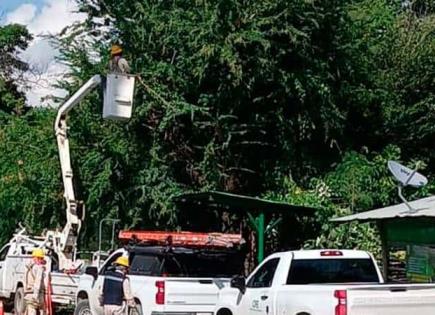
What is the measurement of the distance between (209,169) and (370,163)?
4.19 metres

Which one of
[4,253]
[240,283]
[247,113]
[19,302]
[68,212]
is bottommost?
[19,302]

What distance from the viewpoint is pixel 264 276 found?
14266 mm

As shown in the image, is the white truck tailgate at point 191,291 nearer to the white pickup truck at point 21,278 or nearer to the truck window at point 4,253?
Answer: the white pickup truck at point 21,278

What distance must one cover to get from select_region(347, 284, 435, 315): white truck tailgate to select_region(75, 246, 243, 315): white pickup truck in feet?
14.6

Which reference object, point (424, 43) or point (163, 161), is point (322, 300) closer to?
point (163, 161)

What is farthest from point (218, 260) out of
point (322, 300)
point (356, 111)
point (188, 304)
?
point (356, 111)

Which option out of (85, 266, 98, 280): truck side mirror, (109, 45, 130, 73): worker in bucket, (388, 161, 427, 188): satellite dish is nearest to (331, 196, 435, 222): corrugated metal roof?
(388, 161, 427, 188): satellite dish

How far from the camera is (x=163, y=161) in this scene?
82.2ft

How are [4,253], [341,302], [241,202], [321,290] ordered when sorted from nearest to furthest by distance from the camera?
[341,302] → [321,290] → [241,202] → [4,253]

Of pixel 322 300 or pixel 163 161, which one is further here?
pixel 163 161

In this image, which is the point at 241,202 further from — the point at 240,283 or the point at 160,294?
the point at 240,283

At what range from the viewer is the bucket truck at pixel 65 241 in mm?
18203

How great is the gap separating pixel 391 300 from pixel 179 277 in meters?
5.10

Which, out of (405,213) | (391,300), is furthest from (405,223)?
(391,300)
